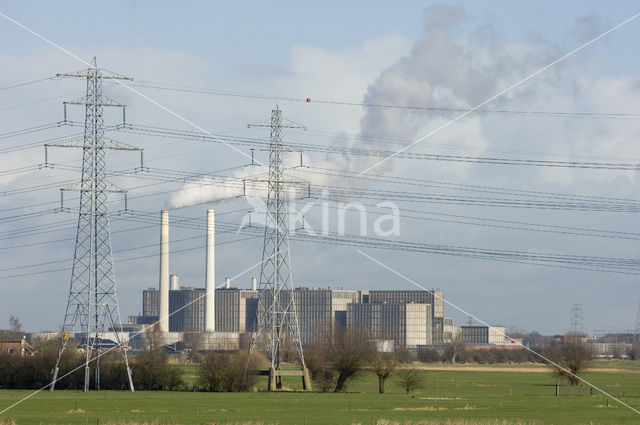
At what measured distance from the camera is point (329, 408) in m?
68.3

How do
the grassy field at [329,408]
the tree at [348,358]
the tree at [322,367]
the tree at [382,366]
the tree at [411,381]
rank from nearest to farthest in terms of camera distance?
1. the grassy field at [329,408]
2. the tree at [411,381]
3. the tree at [382,366]
4. the tree at [348,358]
5. the tree at [322,367]

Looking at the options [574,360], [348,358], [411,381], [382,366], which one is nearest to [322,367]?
[348,358]

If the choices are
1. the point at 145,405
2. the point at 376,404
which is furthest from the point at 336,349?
the point at 145,405

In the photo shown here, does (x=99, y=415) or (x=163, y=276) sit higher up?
(x=163, y=276)

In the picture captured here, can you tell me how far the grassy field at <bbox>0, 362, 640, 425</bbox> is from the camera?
5731 centimetres

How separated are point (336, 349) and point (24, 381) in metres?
31.7

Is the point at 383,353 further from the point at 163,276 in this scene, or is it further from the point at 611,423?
the point at 163,276

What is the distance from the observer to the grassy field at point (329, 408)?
5731 cm

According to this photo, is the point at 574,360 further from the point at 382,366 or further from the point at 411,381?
the point at 382,366

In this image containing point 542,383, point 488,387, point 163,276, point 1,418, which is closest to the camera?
point 1,418

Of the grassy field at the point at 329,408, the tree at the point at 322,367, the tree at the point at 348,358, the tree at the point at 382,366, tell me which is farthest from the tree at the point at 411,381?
the tree at the point at 322,367

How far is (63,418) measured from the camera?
187 ft

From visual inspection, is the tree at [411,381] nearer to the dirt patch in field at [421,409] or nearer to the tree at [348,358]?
the tree at [348,358]

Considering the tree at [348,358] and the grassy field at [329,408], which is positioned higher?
the tree at [348,358]
